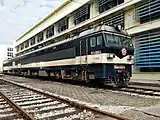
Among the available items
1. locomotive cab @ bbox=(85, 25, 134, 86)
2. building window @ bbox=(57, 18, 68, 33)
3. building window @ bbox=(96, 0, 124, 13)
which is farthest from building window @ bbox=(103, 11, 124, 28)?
building window @ bbox=(57, 18, 68, 33)

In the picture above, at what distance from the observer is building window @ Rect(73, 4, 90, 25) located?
93.1ft

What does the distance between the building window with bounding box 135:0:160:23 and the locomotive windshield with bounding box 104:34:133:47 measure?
5995mm

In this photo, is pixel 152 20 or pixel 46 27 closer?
pixel 152 20

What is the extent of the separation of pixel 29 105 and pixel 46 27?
35.9 m

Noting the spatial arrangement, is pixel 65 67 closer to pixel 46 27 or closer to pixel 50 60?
pixel 50 60

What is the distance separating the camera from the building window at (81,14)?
28386 mm

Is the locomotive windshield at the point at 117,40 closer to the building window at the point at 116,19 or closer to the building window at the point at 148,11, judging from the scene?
the building window at the point at 148,11

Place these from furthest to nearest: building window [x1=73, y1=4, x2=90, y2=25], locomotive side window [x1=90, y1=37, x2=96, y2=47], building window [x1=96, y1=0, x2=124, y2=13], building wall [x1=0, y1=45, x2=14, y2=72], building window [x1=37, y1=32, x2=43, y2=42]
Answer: building wall [x1=0, y1=45, x2=14, y2=72], building window [x1=37, y1=32, x2=43, y2=42], building window [x1=73, y1=4, x2=90, y2=25], building window [x1=96, y1=0, x2=124, y2=13], locomotive side window [x1=90, y1=37, x2=96, y2=47]

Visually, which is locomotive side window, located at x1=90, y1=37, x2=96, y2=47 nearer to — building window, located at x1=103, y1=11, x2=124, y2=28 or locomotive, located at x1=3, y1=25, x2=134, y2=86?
locomotive, located at x1=3, y1=25, x2=134, y2=86

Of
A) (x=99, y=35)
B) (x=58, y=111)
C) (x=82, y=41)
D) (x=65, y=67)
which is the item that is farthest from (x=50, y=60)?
(x=58, y=111)

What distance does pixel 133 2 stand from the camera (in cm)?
1964

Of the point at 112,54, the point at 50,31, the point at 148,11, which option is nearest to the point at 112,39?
the point at 112,54

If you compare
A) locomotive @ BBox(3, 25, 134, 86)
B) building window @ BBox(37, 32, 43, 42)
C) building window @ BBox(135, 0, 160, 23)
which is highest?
building window @ BBox(37, 32, 43, 42)

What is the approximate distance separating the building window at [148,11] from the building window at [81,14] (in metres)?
9.34
